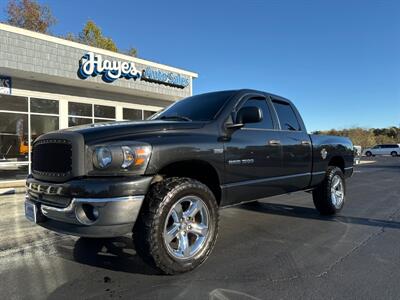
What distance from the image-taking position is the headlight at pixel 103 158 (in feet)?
11.5

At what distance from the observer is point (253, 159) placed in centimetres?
484

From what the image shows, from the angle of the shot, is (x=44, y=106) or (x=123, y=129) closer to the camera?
(x=123, y=129)

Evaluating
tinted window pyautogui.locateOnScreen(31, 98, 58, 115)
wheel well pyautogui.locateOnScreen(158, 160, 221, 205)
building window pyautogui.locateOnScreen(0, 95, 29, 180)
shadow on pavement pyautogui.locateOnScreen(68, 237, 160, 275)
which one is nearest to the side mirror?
wheel well pyautogui.locateOnScreen(158, 160, 221, 205)

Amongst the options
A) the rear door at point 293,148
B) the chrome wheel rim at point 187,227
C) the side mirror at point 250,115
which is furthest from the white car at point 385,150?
the chrome wheel rim at point 187,227

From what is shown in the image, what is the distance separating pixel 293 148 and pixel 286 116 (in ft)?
1.97

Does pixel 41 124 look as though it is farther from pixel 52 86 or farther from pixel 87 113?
pixel 87 113

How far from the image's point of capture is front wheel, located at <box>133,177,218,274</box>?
3.56 metres

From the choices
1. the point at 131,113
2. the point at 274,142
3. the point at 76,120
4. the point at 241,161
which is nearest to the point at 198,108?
the point at 241,161

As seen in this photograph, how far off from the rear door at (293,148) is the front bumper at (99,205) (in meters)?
2.65

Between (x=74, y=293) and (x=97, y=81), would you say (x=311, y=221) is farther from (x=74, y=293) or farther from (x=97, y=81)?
(x=97, y=81)

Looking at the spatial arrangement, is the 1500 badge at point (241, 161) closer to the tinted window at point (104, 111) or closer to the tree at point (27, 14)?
the tinted window at point (104, 111)

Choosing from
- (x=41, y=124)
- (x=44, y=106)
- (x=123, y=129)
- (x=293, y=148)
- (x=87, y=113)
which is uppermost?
(x=44, y=106)

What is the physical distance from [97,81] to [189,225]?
1190 cm

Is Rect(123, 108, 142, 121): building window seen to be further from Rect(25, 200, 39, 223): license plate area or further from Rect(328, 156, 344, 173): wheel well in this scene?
Rect(25, 200, 39, 223): license plate area
